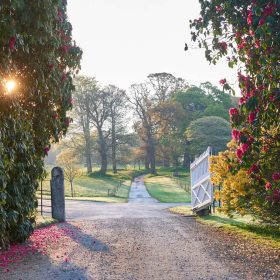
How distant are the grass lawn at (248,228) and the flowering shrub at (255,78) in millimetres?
666

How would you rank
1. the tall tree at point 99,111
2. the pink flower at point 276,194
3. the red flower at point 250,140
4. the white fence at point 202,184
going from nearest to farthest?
the red flower at point 250,140 < the pink flower at point 276,194 < the white fence at point 202,184 < the tall tree at point 99,111

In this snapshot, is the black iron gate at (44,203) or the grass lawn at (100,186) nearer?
the black iron gate at (44,203)

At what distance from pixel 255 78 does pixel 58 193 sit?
9.71 metres

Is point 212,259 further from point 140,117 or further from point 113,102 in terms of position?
point 140,117

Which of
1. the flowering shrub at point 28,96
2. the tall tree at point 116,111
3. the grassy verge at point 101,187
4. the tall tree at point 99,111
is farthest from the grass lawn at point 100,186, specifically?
the flowering shrub at point 28,96

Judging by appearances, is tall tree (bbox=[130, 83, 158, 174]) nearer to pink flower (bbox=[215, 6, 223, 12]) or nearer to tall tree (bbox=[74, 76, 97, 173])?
tall tree (bbox=[74, 76, 97, 173])

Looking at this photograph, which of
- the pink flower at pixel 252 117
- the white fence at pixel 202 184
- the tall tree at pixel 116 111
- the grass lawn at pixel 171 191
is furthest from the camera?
the tall tree at pixel 116 111

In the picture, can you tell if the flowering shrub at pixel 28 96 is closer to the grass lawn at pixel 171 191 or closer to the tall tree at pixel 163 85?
the grass lawn at pixel 171 191

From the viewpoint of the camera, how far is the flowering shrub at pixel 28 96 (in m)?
5.79

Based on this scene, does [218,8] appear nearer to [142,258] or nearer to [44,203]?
[142,258]

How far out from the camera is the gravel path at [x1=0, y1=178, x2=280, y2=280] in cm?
677

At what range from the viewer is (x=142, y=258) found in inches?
317

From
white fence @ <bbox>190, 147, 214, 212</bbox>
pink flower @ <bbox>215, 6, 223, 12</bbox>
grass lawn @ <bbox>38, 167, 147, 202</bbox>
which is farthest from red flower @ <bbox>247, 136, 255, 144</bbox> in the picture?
grass lawn @ <bbox>38, 167, 147, 202</bbox>

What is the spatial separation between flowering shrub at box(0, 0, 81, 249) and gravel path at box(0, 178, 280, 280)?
98 cm
